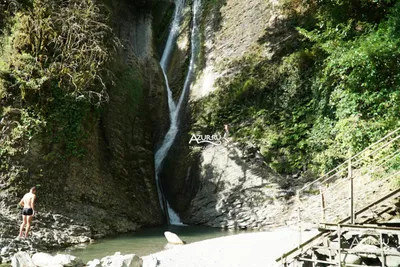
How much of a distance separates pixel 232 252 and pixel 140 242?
337 cm

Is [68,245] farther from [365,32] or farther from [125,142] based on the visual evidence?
[365,32]

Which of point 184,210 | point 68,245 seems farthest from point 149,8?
point 68,245

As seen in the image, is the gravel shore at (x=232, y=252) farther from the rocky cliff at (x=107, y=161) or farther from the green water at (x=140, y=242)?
the rocky cliff at (x=107, y=161)

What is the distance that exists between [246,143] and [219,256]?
21.9 ft

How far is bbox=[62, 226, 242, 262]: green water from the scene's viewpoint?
9625 millimetres

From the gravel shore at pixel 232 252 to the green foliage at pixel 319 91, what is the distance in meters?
3.68

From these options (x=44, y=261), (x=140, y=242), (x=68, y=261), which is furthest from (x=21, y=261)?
(x=140, y=242)

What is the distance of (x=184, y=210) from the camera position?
15.1m

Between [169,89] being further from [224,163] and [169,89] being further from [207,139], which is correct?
[224,163]

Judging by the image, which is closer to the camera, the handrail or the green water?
the handrail

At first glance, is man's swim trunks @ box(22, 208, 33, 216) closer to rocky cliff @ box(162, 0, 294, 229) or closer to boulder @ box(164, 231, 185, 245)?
boulder @ box(164, 231, 185, 245)

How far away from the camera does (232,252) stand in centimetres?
888

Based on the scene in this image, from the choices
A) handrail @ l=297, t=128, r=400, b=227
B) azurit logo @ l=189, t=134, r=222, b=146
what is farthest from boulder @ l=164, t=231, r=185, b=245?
azurit logo @ l=189, t=134, r=222, b=146

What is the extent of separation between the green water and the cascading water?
215cm
